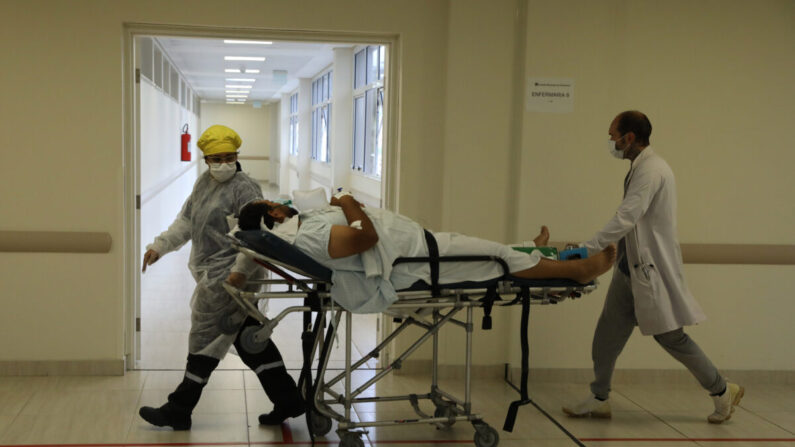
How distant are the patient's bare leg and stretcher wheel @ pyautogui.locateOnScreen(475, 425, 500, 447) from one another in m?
0.72

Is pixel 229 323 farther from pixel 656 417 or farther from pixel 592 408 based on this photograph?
pixel 656 417

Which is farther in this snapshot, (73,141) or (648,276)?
(73,141)

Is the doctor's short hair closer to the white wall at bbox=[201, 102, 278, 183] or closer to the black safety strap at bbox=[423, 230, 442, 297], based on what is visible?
the black safety strap at bbox=[423, 230, 442, 297]

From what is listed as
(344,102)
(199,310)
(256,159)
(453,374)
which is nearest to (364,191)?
(344,102)

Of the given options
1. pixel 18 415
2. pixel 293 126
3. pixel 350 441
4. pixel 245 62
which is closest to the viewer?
pixel 350 441

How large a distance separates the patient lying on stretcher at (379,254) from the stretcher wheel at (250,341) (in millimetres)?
426

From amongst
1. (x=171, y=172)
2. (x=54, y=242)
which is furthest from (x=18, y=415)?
(x=171, y=172)

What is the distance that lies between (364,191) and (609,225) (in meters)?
7.43

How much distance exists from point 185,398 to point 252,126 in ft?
91.6

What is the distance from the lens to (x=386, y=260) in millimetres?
3129

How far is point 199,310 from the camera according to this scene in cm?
368

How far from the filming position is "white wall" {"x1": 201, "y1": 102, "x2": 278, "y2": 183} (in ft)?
97.9

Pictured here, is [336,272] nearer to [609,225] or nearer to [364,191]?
[609,225]

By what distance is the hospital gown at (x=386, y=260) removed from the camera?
3.12 m
